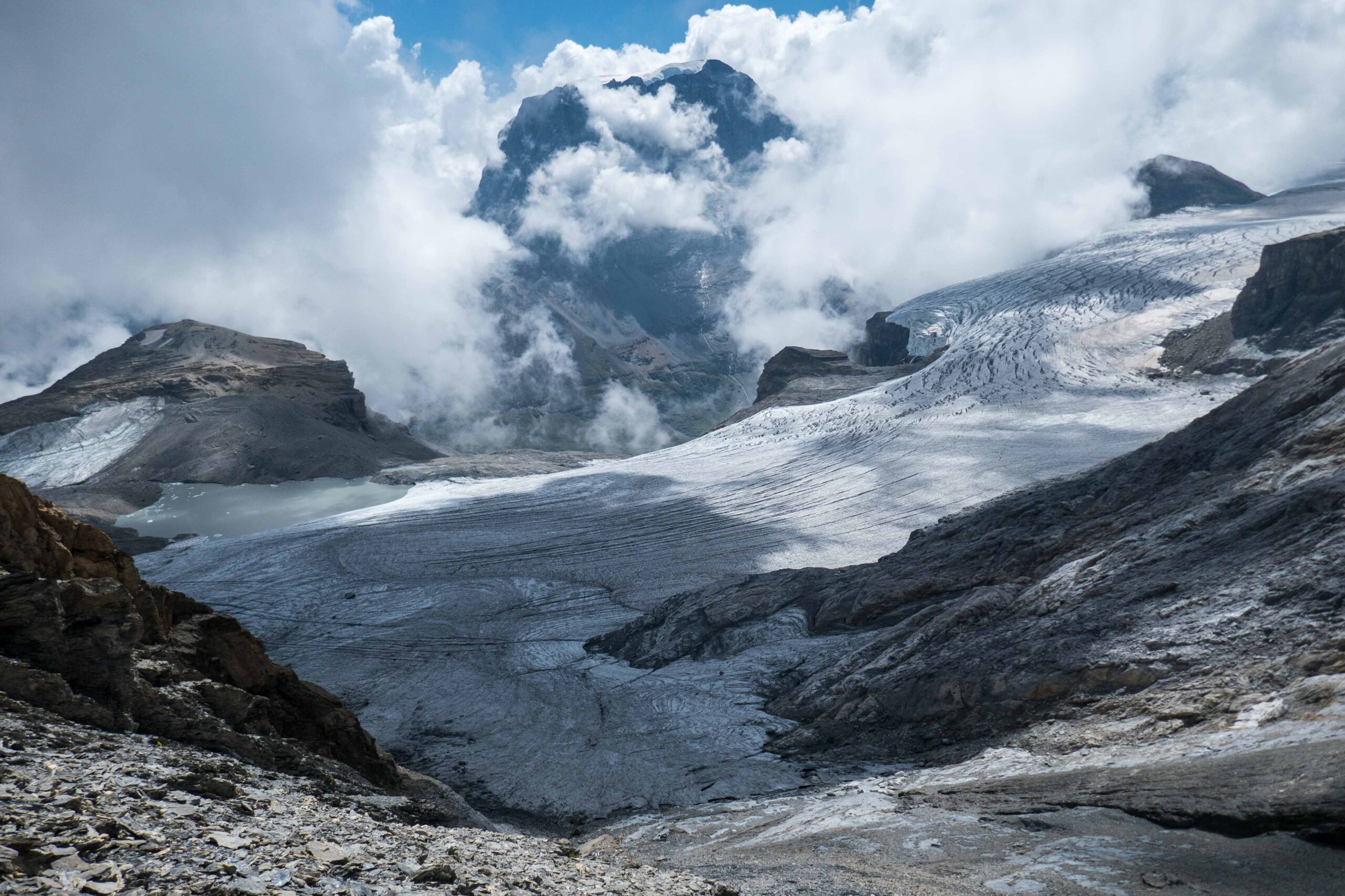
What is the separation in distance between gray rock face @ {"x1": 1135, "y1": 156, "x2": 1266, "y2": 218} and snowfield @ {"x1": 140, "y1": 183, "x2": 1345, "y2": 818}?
790 inches

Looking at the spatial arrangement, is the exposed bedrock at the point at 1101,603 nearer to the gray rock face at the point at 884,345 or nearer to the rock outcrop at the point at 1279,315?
the rock outcrop at the point at 1279,315

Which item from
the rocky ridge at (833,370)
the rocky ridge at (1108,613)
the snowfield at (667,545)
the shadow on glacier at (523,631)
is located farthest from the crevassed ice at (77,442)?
the rocky ridge at (1108,613)

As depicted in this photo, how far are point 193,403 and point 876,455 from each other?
162ft

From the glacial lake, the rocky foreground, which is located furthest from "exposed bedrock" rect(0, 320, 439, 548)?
the rocky foreground

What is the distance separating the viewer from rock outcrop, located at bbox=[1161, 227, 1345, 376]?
1612 inches

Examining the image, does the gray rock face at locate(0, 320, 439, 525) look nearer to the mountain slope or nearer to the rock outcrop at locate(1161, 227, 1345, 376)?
the mountain slope

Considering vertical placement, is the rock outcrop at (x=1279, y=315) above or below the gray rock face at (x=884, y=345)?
below

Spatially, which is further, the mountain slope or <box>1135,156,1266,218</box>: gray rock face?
<box>1135,156,1266,218</box>: gray rock face

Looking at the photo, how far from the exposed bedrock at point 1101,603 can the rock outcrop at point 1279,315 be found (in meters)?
26.3

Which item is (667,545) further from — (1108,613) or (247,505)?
(247,505)

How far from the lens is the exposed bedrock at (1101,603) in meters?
10.3

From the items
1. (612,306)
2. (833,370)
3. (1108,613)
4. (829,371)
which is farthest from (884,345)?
(612,306)

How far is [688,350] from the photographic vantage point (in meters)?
180

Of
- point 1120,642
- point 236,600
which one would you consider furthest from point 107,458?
point 1120,642
